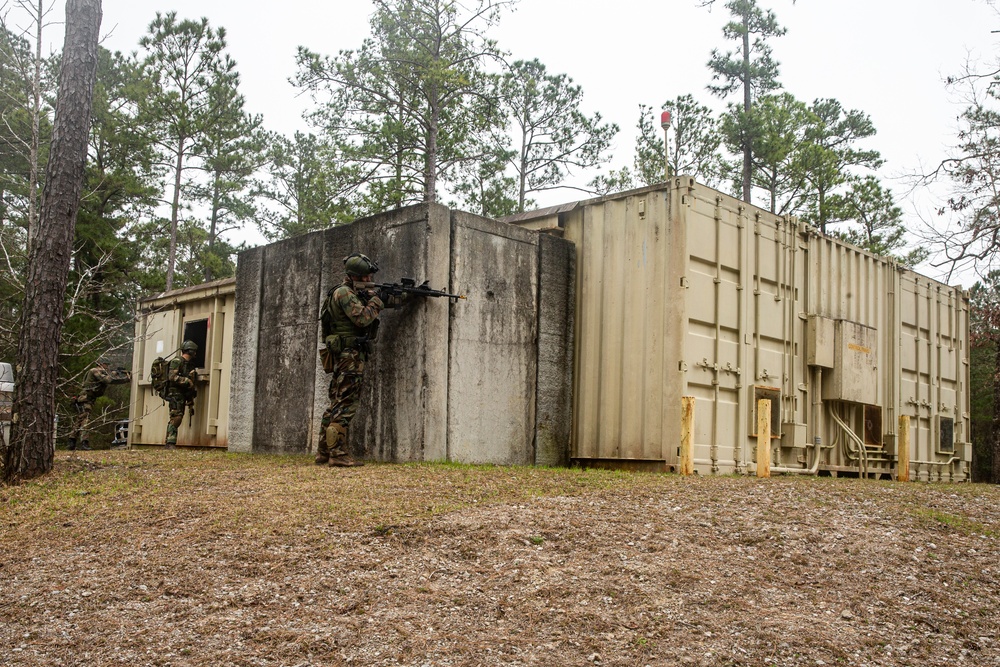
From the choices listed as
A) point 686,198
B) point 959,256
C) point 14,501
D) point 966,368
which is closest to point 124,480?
point 14,501

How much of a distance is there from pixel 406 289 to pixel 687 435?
3.46 meters

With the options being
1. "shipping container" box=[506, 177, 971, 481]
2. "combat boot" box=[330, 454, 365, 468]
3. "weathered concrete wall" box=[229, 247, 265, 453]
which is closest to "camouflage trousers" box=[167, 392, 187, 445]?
"weathered concrete wall" box=[229, 247, 265, 453]

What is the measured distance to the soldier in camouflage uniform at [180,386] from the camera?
15352mm

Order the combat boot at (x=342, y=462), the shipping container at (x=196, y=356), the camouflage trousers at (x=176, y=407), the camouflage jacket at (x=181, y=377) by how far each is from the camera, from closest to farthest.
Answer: the combat boot at (x=342, y=462), the shipping container at (x=196, y=356), the camouflage jacket at (x=181, y=377), the camouflage trousers at (x=176, y=407)

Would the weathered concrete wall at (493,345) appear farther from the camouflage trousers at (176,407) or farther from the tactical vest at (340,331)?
the camouflage trousers at (176,407)

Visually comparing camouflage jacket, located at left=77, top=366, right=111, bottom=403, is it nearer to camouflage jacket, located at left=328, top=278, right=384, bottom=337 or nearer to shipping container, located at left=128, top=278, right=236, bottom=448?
shipping container, located at left=128, top=278, right=236, bottom=448

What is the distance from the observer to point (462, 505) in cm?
722

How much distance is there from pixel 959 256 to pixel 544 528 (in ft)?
29.5

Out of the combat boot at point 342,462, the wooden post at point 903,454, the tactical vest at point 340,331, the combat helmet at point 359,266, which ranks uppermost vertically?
the combat helmet at point 359,266

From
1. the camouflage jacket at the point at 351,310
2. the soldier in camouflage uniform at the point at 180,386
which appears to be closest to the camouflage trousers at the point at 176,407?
the soldier in camouflage uniform at the point at 180,386

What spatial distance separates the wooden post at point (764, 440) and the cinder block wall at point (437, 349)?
263 centimetres

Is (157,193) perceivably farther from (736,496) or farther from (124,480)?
(736,496)

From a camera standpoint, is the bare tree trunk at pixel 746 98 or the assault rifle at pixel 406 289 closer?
the assault rifle at pixel 406 289

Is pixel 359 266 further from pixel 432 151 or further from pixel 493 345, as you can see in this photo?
pixel 432 151
